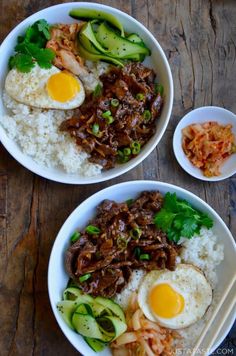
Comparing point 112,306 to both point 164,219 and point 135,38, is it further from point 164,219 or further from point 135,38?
point 135,38

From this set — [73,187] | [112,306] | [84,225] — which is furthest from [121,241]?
[73,187]

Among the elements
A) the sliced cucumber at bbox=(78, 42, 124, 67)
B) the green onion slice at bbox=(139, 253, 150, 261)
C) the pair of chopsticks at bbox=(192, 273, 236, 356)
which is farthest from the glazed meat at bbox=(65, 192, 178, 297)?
the sliced cucumber at bbox=(78, 42, 124, 67)

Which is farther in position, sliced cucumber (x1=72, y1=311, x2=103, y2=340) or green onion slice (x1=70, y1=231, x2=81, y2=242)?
green onion slice (x1=70, y1=231, x2=81, y2=242)

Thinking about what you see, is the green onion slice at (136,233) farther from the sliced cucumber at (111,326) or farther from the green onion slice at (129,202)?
the sliced cucumber at (111,326)

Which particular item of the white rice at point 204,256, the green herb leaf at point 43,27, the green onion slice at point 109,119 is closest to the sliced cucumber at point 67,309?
the white rice at point 204,256

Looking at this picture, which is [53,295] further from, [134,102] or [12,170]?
[134,102]

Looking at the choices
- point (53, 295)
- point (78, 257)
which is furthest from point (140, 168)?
point (53, 295)

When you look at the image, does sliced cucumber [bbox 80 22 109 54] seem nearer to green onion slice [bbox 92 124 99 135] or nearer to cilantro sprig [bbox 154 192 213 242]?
Answer: green onion slice [bbox 92 124 99 135]
